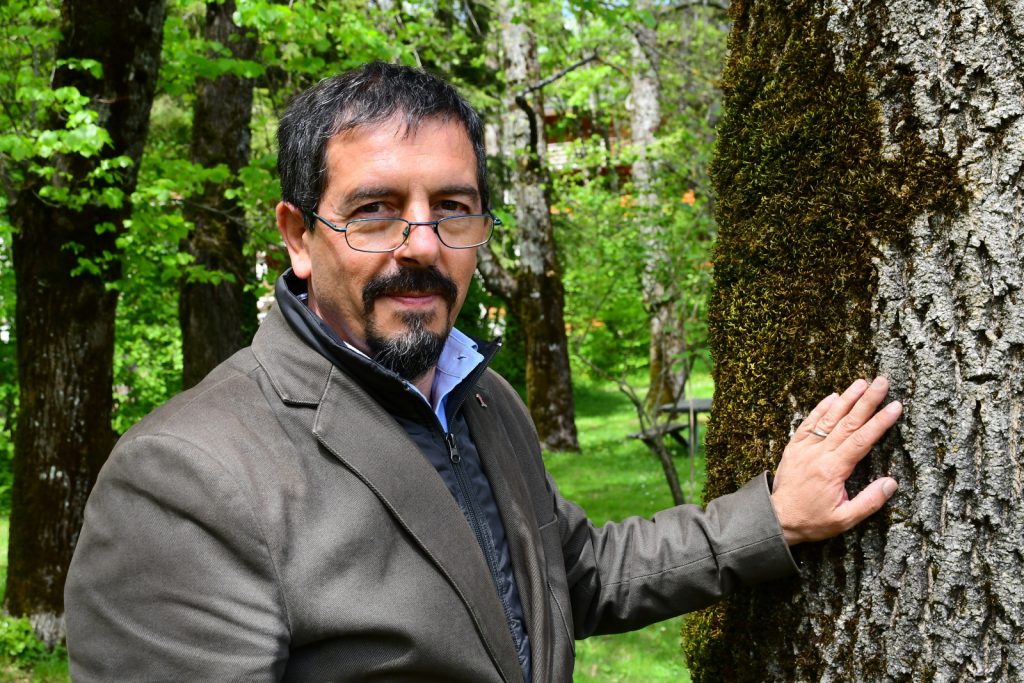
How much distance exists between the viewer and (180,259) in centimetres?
759

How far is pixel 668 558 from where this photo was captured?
95.3 inches

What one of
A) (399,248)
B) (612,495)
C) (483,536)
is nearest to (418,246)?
(399,248)

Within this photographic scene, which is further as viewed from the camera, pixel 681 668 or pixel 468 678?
pixel 681 668

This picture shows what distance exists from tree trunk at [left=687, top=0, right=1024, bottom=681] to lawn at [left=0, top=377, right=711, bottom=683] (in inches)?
156

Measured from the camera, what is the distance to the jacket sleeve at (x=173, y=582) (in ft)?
5.38

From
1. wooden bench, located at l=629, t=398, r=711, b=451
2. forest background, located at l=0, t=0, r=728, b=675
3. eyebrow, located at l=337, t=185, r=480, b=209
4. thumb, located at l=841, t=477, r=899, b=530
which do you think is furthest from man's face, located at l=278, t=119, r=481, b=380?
wooden bench, located at l=629, t=398, r=711, b=451

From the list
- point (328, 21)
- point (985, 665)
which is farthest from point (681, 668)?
point (328, 21)

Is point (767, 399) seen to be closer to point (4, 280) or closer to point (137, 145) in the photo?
point (137, 145)

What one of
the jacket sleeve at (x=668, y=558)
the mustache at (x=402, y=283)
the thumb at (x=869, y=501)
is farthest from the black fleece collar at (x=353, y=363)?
the thumb at (x=869, y=501)

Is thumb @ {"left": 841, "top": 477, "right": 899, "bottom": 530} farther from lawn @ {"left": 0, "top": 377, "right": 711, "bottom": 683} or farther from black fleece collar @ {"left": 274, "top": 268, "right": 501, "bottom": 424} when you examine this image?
lawn @ {"left": 0, "top": 377, "right": 711, "bottom": 683}

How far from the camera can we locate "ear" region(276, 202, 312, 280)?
2.13m

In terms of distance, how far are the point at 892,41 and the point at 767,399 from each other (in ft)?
2.67

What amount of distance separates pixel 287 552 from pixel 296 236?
0.74m

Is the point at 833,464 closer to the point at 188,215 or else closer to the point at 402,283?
the point at 402,283
